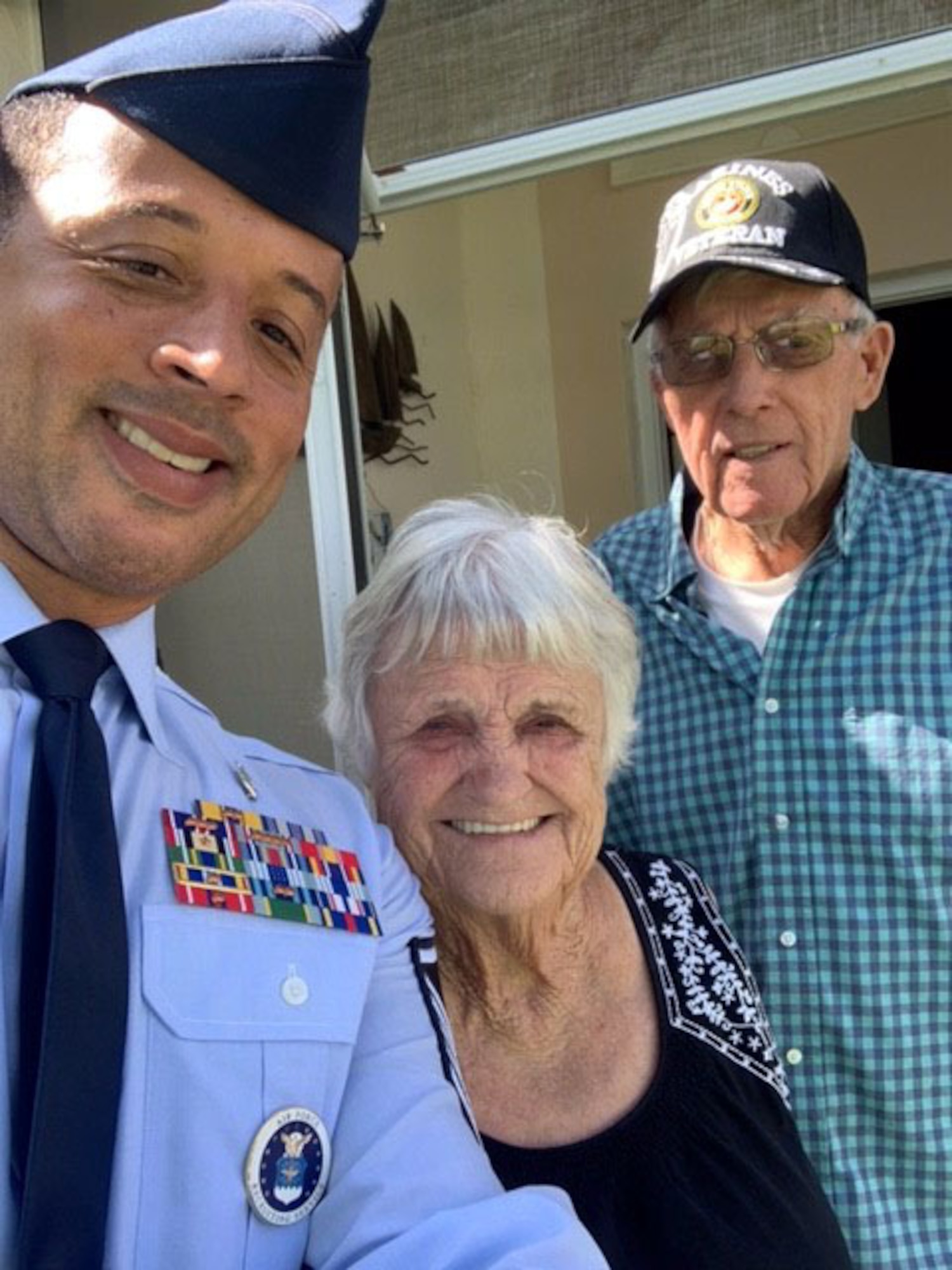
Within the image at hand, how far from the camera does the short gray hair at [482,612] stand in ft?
5.37

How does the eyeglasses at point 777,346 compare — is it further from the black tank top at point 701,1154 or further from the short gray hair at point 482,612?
the black tank top at point 701,1154

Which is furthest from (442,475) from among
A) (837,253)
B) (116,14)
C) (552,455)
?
(837,253)

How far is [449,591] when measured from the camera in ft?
5.43

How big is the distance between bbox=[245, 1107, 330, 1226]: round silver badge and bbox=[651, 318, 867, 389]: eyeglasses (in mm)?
1261

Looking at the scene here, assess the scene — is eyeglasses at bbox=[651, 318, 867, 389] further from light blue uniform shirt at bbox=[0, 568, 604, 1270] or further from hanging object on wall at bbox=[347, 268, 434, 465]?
hanging object on wall at bbox=[347, 268, 434, 465]

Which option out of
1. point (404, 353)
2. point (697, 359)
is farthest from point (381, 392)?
point (697, 359)

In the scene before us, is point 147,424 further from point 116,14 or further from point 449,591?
point 116,14

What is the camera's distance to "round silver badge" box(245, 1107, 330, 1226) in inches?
42.0

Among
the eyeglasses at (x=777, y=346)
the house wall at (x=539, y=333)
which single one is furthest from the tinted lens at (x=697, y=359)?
the house wall at (x=539, y=333)

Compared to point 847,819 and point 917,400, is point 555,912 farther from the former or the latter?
point 917,400

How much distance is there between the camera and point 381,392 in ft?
12.9

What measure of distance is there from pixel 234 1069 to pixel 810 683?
104cm

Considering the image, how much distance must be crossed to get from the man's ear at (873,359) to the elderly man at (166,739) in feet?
3.46

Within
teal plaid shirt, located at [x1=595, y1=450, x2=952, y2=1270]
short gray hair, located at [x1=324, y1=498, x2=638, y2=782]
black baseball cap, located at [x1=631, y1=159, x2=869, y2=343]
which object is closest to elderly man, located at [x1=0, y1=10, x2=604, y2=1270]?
short gray hair, located at [x1=324, y1=498, x2=638, y2=782]
